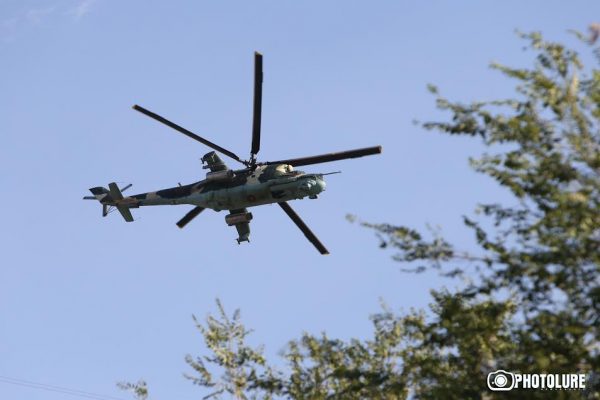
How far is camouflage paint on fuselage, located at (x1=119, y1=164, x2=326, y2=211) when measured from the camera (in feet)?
102

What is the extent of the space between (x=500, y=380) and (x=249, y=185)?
54.8 feet

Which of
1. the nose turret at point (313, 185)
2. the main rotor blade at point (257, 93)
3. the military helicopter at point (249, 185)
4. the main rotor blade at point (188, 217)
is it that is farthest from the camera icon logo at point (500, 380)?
the main rotor blade at point (188, 217)

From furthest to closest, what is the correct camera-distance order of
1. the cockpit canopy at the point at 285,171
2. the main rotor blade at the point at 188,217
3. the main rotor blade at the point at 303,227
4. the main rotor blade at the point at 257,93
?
1. the main rotor blade at the point at 188,217
2. the main rotor blade at the point at 303,227
3. the cockpit canopy at the point at 285,171
4. the main rotor blade at the point at 257,93

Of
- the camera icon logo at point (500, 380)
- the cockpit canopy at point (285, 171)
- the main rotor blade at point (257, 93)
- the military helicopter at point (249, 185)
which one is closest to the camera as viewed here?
the camera icon logo at point (500, 380)

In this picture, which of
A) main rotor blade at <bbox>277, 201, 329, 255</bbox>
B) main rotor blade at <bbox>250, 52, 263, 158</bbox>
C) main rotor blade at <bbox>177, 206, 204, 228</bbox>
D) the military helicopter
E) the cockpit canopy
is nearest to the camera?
main rotor blade at <bbox>250, 52, 263, 158</bbox>

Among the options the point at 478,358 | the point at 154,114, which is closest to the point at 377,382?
the point at 478,358

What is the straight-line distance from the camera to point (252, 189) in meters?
31.6

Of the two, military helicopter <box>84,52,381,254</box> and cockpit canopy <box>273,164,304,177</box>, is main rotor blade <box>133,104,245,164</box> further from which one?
cockpit canopy <box>273,164,304,177</box>

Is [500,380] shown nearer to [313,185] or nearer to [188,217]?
[313,185]

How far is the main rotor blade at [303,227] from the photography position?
32.2 meters

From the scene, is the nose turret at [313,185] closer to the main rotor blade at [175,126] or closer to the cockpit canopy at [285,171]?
the cockpit canopy at [285,171]

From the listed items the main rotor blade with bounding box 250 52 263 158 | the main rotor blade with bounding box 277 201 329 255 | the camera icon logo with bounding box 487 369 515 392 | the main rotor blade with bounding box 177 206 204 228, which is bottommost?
the camera icon logo with bounding box 487 369 515 392

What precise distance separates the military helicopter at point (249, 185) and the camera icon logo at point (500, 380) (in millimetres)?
13433

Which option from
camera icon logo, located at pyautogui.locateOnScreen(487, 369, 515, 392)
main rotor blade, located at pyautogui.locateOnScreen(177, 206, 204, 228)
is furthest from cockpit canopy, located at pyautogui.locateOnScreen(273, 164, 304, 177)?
camera icon logo, located at pyautogui.locateOnScreen(487, 369, 515, 392)
